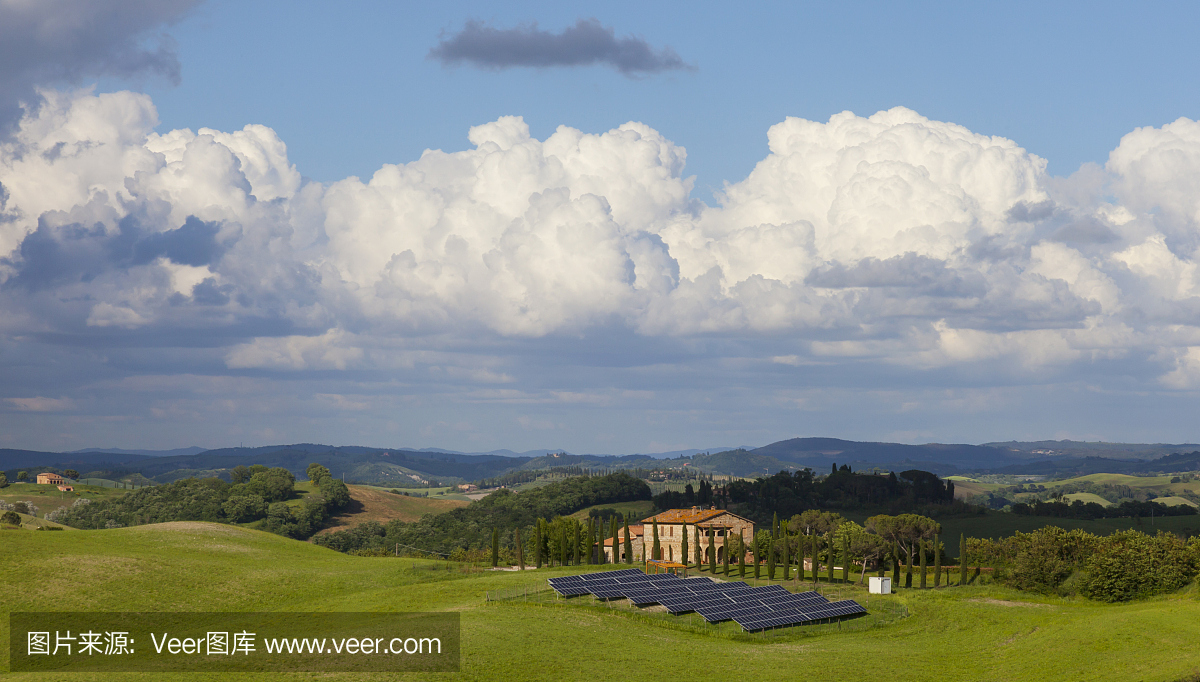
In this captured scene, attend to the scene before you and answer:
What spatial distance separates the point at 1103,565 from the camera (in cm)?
8888

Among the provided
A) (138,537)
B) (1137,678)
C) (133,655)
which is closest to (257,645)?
(133,655)

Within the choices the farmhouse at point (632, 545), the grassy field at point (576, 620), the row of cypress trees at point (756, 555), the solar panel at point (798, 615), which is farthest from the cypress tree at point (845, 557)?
the farmhouse at point (632, 545)

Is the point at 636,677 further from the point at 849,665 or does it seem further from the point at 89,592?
the point at 89,592

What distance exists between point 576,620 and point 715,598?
53.6ft

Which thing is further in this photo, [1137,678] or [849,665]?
[849,665]

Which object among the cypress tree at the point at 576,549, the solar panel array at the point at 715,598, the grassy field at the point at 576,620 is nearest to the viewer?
the grassy field at the point at 576,620

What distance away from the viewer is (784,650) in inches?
2835

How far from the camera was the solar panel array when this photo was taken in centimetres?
8131

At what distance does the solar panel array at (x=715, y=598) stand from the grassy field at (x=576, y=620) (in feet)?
10.2

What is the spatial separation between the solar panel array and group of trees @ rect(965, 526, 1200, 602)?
20.6m

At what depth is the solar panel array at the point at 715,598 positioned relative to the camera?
81312mm

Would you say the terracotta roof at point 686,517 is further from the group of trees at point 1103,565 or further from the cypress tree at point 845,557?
the group of trees at point 1103,565

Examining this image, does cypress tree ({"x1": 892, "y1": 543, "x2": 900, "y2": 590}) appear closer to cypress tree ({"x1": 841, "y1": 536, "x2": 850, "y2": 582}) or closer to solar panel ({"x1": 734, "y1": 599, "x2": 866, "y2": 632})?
cypress tree ({"x1": 841, "y1": 536, "x2": 850, "y2": 582})

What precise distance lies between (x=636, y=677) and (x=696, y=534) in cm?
6139
